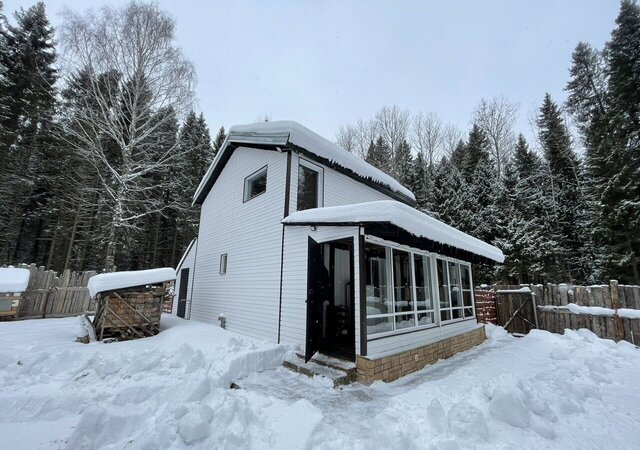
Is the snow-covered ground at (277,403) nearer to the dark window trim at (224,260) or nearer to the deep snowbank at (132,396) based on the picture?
the deep snowbank at (132,396)

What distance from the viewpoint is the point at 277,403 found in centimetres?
382

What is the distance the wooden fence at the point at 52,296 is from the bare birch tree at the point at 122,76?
7.19ft

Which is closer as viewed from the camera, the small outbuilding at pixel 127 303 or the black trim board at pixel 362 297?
the black trim board at pixel 362 297

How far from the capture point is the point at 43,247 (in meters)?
21.5

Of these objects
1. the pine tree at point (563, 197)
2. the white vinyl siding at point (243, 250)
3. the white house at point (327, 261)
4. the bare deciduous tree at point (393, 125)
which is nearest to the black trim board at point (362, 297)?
the white house at point (327, 261)

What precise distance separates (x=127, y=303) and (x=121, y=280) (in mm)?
647

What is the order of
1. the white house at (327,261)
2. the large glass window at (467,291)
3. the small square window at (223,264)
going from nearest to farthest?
the white house at (327,261), the large glass window at (467,291), the small square window at (223,264)

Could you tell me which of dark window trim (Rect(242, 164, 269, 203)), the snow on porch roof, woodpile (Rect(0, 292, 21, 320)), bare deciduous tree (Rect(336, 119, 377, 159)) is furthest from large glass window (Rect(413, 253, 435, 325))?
bare deciduous tree (Rect(336, 119, 377, 159))

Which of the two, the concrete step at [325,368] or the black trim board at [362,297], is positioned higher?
the black trim board at [362,297]

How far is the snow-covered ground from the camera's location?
2859mm

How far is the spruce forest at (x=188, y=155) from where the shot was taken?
1212 cm

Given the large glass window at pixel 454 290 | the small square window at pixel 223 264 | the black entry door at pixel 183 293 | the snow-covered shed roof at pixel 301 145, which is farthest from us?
the black entry door at pixel 183 293

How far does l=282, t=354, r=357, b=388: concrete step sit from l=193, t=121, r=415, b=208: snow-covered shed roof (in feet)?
16.7

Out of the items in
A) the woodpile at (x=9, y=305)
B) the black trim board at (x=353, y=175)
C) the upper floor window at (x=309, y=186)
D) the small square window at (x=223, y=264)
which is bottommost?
the woodpile at (x=9, y=305)
